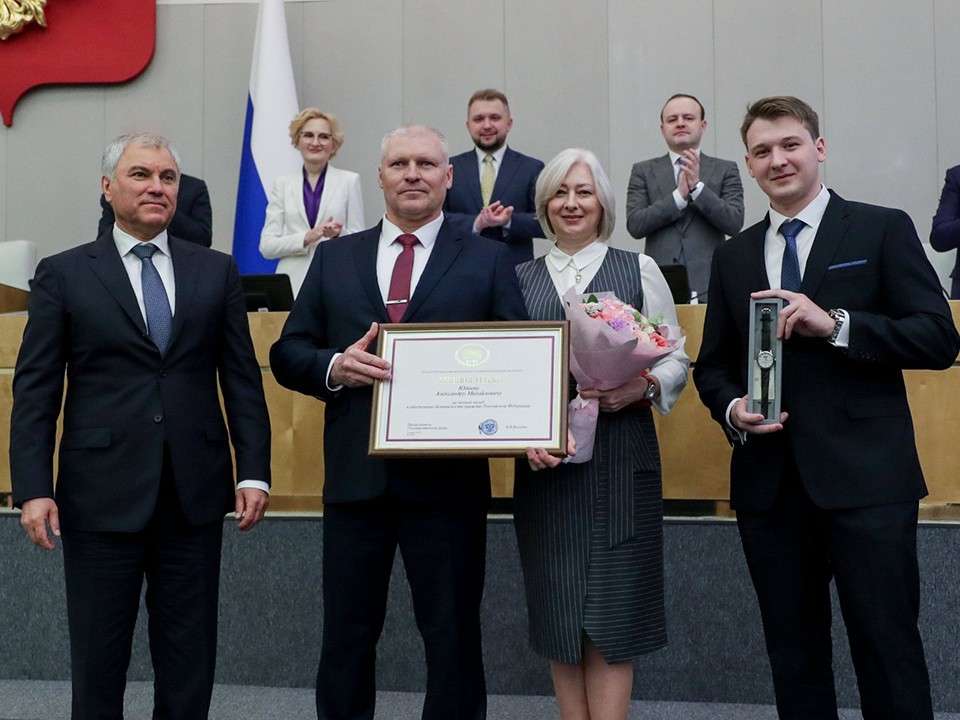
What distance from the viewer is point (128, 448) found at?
260 cm

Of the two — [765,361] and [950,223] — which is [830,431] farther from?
[950,223]

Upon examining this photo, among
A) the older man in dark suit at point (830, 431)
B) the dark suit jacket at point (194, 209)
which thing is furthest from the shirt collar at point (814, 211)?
the dark suit jacket at point (194, 209)

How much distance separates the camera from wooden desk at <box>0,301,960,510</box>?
11.7 feet

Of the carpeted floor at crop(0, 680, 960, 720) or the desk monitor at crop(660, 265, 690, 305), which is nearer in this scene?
the carpeted floor at crop(0, 680, 960, 720)

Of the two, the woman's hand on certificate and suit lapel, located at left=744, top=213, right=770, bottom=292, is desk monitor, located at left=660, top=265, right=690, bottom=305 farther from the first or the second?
the woman's hand on certificate

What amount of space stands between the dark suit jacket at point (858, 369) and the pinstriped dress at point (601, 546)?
25cm

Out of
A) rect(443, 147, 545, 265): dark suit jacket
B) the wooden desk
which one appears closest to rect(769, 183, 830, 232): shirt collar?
the wooden desk

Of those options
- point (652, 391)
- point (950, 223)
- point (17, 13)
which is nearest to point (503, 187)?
point (950, 223)

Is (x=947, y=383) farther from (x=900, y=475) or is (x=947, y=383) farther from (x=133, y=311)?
(x=133, y=311)

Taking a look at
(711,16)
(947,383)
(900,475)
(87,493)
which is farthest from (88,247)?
(711,16)

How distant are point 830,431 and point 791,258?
15.9 inches

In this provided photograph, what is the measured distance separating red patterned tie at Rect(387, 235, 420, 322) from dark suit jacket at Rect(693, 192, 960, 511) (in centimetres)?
79

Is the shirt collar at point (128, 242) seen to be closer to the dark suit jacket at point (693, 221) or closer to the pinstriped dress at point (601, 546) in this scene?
the pinstriped dress at point (601, 546)

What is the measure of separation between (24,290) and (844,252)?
5.03 metres
